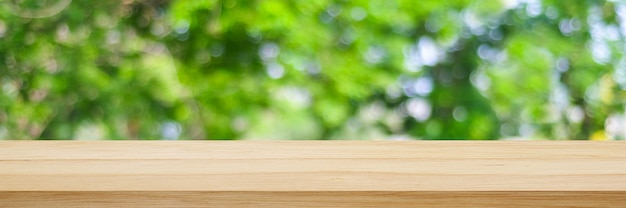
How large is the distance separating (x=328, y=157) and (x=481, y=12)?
226cm

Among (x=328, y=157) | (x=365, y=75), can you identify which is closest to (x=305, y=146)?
(x=328, y=157)

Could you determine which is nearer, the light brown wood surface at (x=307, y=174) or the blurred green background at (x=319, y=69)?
the light brown wood surface at (x=307, y=174)

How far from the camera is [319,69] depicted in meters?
2.49

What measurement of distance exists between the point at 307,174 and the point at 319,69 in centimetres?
223

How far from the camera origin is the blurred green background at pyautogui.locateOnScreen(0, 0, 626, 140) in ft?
8.04

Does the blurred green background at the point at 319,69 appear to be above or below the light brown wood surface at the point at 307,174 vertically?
above

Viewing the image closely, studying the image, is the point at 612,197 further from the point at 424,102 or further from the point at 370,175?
the point at 424,102

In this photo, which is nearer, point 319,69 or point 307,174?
point 307,174

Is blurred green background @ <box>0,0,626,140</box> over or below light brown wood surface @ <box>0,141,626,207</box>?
over

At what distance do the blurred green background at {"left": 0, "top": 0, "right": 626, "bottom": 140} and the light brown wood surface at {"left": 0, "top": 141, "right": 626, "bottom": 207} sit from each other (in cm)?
Answer: 214

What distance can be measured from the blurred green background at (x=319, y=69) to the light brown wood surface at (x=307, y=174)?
2144 millimetres

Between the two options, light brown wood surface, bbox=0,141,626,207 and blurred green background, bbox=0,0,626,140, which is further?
blurred green background, bbox=0,0,626,140

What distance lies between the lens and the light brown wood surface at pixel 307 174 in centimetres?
25

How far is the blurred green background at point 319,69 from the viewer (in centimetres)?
245
